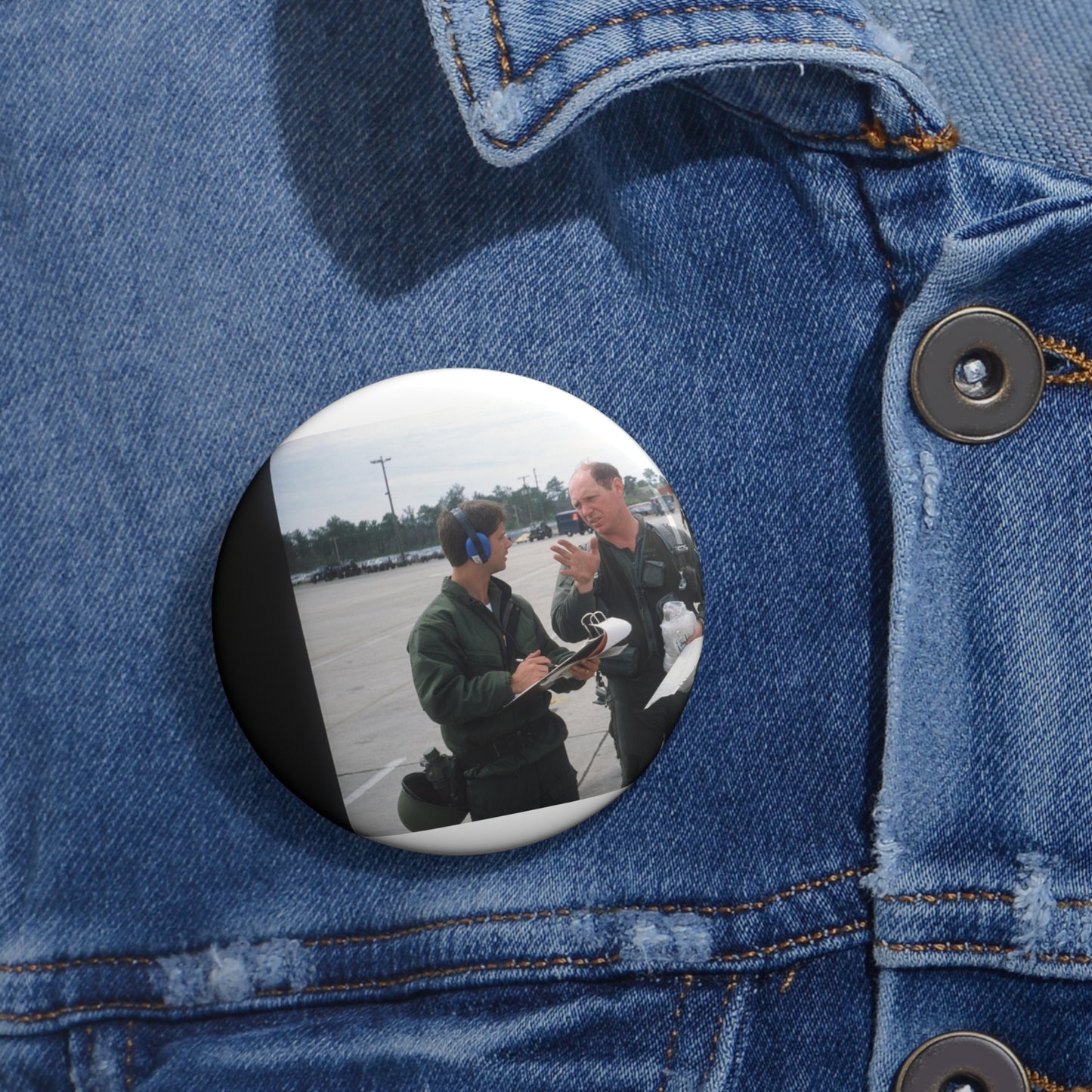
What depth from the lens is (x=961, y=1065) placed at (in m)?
0.44

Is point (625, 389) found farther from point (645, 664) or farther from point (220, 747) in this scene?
point (220, 747)

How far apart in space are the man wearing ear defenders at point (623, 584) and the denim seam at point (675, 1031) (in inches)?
4.8

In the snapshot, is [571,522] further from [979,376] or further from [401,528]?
[979,376]

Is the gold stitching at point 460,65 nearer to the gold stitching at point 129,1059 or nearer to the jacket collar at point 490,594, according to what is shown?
the jacket collar at point 490,594

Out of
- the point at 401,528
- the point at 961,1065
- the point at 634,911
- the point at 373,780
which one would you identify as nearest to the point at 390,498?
the point at 401,528

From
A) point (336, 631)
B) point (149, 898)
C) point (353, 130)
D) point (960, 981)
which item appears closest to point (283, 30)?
point (353, 130)

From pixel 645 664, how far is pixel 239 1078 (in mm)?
270

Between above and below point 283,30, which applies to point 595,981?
below

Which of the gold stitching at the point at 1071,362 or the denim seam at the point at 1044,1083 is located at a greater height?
the gold stitching at the point at 1071,362

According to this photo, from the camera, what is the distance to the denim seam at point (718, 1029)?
1.48 ft

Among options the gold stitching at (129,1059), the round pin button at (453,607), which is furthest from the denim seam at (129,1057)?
the round pin button at (453,607)

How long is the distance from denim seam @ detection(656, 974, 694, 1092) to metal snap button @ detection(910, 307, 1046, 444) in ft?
0.90

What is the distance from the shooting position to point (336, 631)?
0.40 metres

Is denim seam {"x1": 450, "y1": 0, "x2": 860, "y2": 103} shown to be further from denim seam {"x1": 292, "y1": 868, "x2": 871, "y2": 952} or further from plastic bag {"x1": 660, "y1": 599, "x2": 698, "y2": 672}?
denim seam {"x1": 292, "y1": 868, "x2": 871, "y2": 952}
